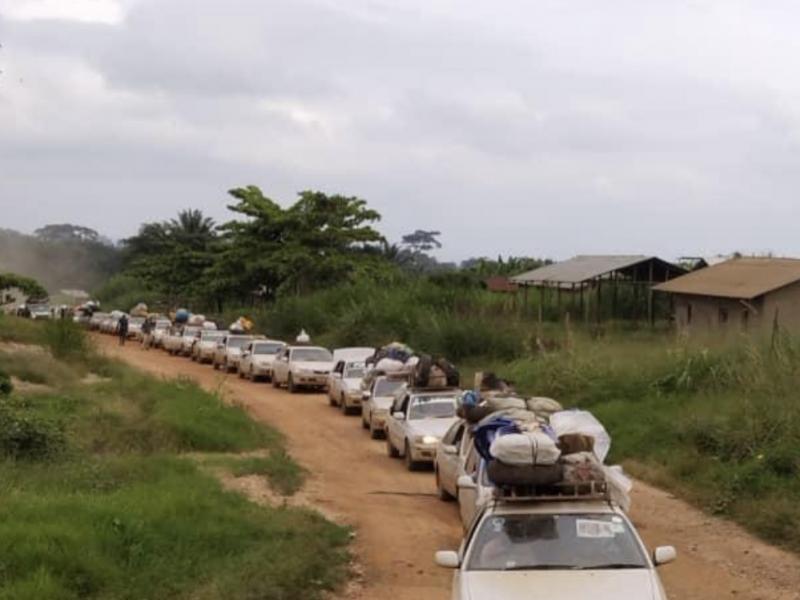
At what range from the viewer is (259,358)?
126 feet

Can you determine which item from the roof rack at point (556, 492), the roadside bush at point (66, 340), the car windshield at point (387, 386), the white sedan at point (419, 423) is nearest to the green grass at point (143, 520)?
the white sedan at point (419, 423)

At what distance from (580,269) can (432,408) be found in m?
22.6

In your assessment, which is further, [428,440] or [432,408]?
[432,408]

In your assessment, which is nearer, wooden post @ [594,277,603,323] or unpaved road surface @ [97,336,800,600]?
unpaved road surface @ [97,336,800,600]

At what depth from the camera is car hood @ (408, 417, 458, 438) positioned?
63.4 feet

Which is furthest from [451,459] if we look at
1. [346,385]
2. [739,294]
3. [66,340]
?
[66,340]

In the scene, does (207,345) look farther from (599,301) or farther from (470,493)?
(470,493)

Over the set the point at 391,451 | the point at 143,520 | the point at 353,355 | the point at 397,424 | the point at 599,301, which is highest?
the point at 599,301

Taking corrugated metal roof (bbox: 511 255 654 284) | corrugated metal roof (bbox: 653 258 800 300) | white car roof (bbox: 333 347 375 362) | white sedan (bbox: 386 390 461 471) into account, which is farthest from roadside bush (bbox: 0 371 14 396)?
corrugated metal roof (bbox: 511 255 654 284)

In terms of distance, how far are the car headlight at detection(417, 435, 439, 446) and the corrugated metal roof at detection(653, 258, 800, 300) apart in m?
13.8

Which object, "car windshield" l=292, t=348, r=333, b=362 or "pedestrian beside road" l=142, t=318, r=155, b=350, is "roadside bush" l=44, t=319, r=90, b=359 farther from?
"pedestrian beside road" l=142, t=318, r=155, b=350

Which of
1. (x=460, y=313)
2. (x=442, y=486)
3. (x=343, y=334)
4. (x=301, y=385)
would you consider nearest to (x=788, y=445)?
(x=442, y=486)

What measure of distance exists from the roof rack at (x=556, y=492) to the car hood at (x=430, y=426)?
389 inches

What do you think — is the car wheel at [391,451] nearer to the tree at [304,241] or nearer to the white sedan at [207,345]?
Result: the white sedan at [207,345]
